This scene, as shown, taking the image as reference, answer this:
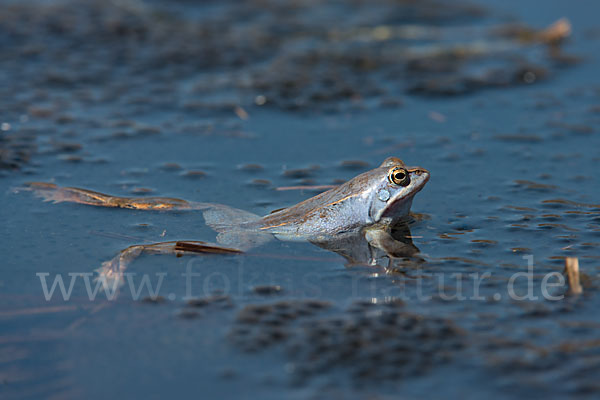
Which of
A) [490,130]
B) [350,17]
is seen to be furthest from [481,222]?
[350,17]

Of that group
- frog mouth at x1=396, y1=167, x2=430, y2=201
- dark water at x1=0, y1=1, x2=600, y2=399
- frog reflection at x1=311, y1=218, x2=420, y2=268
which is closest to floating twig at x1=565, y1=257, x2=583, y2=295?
dark water at x1=0, y1=1, x2=600, y2=399

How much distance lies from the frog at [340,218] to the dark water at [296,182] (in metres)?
0.19

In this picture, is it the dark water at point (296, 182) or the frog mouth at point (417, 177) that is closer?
Answer: the dark water at point (296, 182)

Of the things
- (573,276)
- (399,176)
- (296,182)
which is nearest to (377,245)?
(399,176)

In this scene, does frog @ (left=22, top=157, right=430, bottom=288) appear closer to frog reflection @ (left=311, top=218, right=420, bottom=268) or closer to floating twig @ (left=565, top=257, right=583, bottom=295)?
frog reflection @ (left=311, top=218, right=420, bottom=268)

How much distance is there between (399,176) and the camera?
550 cm

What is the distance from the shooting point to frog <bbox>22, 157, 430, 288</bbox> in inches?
210

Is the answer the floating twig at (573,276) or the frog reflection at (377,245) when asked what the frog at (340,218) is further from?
the floating twig at (573,276)

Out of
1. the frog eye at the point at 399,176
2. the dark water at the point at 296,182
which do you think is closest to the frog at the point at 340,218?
the frog eye at the point at 399,176

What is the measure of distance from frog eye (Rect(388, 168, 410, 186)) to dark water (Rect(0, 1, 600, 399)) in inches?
16.7

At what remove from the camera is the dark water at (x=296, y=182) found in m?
3.95

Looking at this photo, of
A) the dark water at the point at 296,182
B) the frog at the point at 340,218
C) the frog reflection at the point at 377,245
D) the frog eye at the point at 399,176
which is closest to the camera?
the dark water at the point at 296,182

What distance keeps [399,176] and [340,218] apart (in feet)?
2.00

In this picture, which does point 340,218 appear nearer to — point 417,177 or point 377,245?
point 377,245
